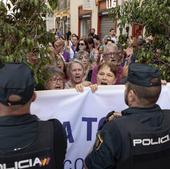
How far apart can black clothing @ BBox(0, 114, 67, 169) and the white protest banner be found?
1428mm

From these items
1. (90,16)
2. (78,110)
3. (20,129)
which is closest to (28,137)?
(20,129)

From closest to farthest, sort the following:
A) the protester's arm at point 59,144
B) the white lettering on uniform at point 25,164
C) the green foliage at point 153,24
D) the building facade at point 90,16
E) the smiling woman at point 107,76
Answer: the white lettering on uniform at point 25,164, the protester's arm at point 59,144, the green foliage at point 153,24, the smiling woman at point 107,76, the building facade at point 90,16

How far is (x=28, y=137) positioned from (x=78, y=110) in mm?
1709

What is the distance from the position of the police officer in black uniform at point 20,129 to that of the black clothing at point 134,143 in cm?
40

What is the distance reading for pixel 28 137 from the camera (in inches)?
97.9

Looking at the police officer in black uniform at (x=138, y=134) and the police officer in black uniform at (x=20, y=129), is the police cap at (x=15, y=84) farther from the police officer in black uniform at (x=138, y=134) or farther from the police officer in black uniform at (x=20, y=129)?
the police officer in black uniform at (x=138, y=134)

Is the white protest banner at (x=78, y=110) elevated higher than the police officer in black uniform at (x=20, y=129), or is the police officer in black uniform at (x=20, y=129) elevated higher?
the police officer in black uniform at (x=20, y=129)

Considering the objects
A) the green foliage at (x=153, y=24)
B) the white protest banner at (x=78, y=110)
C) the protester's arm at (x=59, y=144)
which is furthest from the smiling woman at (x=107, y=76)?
the protester's arm at (x=59, y=144)

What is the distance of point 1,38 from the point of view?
376 cm

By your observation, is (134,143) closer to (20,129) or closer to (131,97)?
(131,97)

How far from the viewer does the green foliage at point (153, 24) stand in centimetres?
493

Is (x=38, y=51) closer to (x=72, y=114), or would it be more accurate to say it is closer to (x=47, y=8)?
(x=47, y=8)

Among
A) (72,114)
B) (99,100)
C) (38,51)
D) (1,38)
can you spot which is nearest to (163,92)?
(99,100)

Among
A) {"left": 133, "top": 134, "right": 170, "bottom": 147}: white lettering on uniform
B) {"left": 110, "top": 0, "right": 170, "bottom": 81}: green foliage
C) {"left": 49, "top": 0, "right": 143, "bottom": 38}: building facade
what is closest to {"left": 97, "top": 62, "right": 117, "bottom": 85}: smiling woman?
{"left": 110, "top": 0, "right": 170, "bottom": 81}: green foliage
